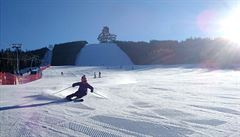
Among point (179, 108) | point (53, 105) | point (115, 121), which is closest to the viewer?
point (115, 121)

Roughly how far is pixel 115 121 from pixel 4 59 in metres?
61.6

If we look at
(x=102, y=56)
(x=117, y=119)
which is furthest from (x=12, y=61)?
(x=117, y=119)

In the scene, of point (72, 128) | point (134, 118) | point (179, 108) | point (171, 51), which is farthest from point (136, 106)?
point (171, 51)

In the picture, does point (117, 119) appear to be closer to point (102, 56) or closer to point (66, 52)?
point (102, 56)

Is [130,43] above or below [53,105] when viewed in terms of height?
above

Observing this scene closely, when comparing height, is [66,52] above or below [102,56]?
above

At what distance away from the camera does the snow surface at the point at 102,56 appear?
86.4 meters

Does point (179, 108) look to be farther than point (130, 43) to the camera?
No

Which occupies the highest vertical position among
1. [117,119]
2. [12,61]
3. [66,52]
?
[66,52]

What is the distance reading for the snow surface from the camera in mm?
86438

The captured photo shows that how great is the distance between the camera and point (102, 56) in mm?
91500

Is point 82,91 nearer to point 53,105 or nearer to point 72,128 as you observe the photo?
point 53,105

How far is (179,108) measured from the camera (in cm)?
1018

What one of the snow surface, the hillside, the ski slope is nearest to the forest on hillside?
the hillside
